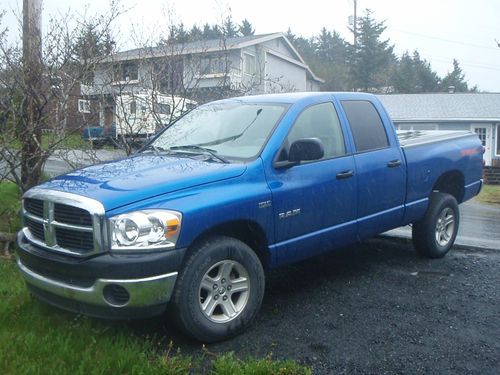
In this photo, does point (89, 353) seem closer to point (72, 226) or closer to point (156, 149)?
point (72, 226)

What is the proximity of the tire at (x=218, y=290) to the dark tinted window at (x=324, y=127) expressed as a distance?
133 centimetres

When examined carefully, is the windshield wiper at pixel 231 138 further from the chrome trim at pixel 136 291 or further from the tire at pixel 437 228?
the tire at pixel 437 228

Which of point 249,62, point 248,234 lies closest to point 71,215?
point 248,234

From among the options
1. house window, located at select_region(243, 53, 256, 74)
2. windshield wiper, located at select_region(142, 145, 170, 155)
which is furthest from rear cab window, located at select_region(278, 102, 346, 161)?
house window, located at select_region(243, 53, 256, 74)

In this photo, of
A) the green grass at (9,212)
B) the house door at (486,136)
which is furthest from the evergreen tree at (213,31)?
the house door at (486,136)

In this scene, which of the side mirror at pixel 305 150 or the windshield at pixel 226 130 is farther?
the windshield at pixel 226 130

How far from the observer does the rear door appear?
5352 mm

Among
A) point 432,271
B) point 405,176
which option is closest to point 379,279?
point 432,271

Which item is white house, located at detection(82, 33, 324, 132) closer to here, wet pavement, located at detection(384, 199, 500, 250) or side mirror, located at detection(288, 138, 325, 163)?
wet pavement, located at detection(384, 199, 500, 250)

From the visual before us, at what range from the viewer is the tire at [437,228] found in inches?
249

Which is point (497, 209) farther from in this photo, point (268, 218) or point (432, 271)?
point (268, 218)

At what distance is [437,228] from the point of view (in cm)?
646

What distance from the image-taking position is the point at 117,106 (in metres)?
7.80

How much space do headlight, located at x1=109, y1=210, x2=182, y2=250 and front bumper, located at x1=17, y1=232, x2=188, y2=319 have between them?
2.7 inches
